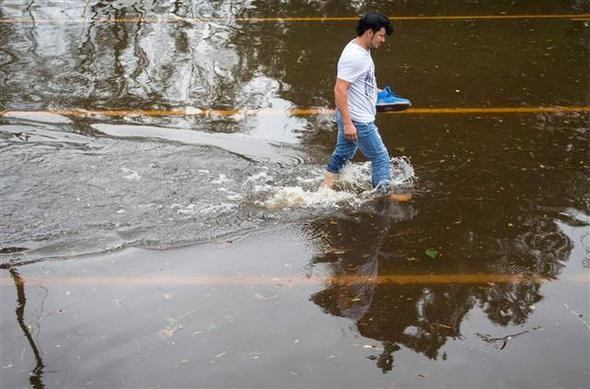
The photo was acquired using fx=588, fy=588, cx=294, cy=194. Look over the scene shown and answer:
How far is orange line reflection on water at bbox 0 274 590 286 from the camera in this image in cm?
437

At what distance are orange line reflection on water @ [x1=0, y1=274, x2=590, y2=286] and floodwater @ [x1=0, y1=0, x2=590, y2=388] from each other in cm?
2

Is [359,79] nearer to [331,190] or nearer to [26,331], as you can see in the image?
[331,190]

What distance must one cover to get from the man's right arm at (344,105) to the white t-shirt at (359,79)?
52 mm

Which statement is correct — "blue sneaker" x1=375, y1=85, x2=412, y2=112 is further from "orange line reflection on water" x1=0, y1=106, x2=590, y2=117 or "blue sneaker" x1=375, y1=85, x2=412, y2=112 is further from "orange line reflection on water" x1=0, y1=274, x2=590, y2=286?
"orange line reflection on water" x1=0, y1=106, x2=590, y2=117

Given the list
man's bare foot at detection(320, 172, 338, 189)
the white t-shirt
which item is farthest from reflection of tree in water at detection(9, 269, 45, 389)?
the white t-shirt

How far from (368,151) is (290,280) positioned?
4.89ft

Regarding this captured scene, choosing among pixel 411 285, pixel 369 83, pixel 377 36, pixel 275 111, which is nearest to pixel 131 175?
pixel 275 111

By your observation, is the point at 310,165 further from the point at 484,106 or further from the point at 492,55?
the point at 492,55

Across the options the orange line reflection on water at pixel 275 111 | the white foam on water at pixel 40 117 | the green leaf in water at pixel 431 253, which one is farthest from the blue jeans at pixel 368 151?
the white foam on water at pixel 40 117

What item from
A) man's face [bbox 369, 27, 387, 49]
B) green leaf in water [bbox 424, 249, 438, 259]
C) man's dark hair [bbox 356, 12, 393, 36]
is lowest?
green leaf in water [bbox 424, 249, 438, 259]

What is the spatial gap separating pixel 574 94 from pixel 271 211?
4.60 meters

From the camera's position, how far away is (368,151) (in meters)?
5.26

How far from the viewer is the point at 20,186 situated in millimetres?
5508

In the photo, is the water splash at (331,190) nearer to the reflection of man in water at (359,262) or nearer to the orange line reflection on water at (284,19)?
the reflection of man in water at (359,262)
